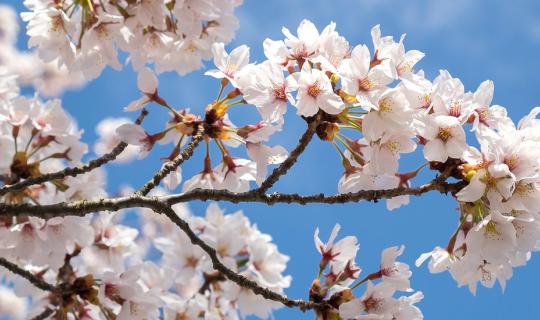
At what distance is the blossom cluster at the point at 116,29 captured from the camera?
3803 mm

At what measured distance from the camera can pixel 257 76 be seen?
2.77 metres

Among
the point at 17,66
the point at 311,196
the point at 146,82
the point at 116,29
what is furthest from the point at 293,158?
the point at 17,66

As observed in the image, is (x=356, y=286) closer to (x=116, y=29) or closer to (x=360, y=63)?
(x=360, y=63)

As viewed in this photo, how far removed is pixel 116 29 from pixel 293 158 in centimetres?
164

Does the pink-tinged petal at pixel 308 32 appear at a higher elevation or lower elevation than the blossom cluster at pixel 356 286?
higher

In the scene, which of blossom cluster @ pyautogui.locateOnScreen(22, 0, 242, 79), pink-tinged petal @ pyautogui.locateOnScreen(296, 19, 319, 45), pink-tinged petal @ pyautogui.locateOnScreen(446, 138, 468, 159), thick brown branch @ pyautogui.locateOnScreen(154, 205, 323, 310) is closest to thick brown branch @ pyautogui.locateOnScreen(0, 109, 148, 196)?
thick brown branch @ pyautogui.locateOnScreen(154, 205, 323, 310)

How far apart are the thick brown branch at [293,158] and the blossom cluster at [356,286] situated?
49cm

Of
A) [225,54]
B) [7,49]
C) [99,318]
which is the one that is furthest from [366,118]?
[7,49]

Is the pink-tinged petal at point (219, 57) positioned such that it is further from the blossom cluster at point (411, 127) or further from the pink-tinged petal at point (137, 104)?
the pink-tinged petal at point (137, 104)

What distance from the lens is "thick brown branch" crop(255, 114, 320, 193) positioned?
9.01 feet

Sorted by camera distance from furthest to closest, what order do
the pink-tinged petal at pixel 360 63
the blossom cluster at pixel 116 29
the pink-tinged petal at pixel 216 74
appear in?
the blossom cluster at pixel 116 29 < the pink-tinged petal at pixel 216 74 < the pink-tinged petal at pixel 360 63

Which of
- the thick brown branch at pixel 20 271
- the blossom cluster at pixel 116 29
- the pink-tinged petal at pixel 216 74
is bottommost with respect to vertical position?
the thick brown branch at pixel 20 271

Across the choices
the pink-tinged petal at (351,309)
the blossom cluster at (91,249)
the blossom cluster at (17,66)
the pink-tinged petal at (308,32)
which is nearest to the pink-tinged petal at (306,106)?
the pink-tinged petal at (308,32)

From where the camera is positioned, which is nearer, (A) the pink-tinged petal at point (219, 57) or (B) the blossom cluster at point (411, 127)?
(B) the blossom cluster at point (411, 127)
